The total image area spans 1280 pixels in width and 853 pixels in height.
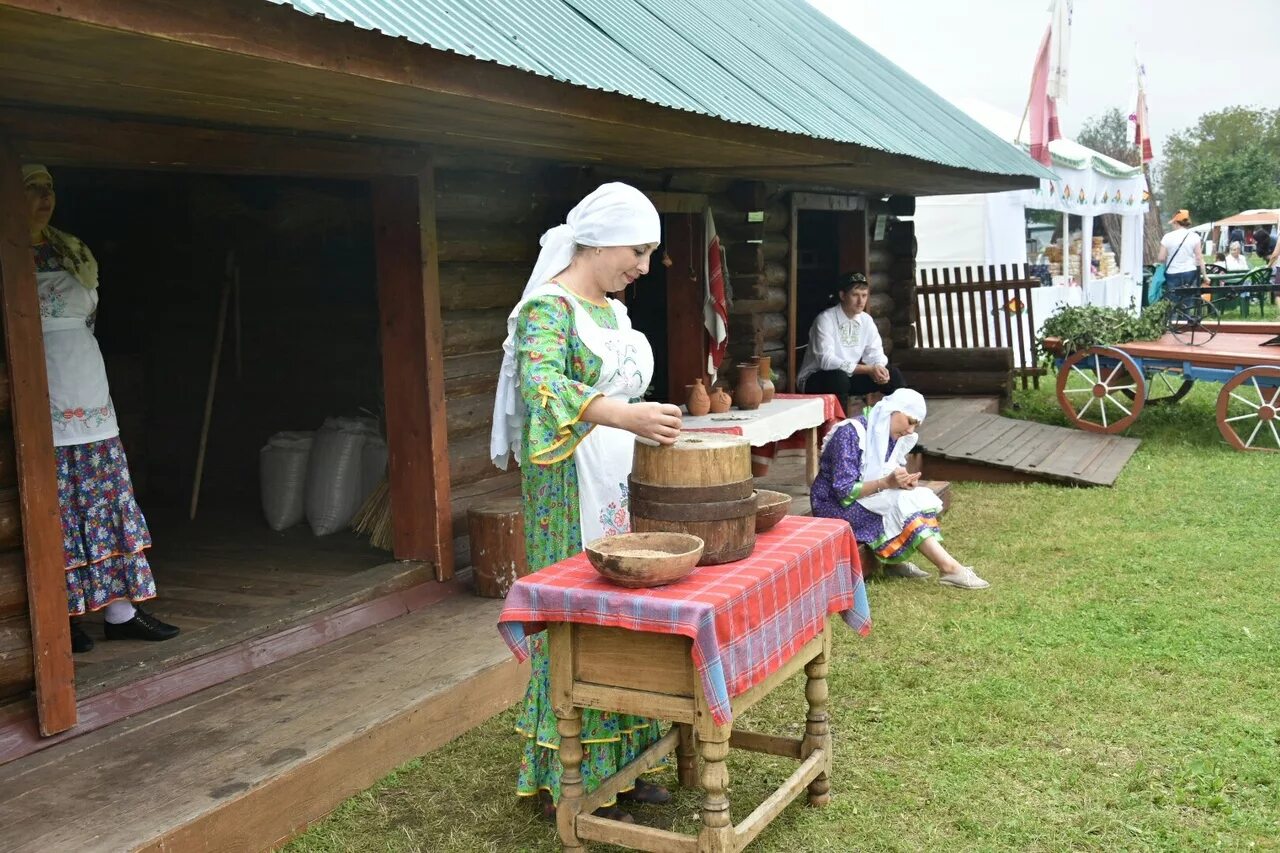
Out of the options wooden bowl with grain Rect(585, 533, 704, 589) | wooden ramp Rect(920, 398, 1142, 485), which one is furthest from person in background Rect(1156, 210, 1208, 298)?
wooden bowl with grain Rect(585, 533, 704, 589)

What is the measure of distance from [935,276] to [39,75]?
13.8m

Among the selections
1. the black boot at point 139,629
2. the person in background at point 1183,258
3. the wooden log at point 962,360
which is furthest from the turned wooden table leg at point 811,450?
the person in background at point 1183,258

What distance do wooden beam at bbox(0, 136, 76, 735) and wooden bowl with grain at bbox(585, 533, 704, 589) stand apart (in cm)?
193

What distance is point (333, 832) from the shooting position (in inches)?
156

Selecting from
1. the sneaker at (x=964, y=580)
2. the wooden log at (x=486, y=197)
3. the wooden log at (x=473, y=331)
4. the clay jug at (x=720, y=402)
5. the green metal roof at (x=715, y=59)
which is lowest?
the sneaker at (x=964, y=580)

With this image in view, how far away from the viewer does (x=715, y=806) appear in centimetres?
337

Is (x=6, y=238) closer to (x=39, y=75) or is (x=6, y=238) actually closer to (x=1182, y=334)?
(x=39, y=75)

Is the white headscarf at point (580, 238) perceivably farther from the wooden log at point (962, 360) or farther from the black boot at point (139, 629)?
the wooden log at point (962, 360)

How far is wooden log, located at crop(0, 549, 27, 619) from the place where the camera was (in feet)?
12.9

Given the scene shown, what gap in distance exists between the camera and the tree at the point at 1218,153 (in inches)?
1826

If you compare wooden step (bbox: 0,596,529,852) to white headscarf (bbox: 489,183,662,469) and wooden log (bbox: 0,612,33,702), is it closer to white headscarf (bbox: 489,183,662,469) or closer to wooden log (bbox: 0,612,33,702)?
wooden log (bbox: 0,612,33,702)

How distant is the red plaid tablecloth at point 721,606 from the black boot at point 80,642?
7.60 ft

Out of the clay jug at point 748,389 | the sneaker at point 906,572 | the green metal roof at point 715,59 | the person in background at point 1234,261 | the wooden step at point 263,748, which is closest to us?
the wooden step at point 263,748

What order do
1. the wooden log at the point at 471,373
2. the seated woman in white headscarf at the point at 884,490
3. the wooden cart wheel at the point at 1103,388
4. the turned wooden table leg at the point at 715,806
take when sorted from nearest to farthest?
the turned wooden table leg at the point at 715,806
the wooden log at the point at 471,373
the seated woman in white headscarf at the point at 884,490
the wooden cart wheel at the point at 1103,388
